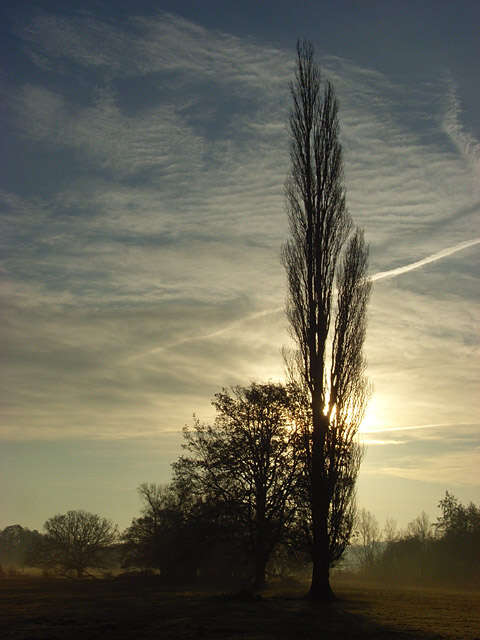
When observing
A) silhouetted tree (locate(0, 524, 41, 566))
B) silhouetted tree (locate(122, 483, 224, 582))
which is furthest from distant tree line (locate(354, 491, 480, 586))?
silhouetted tree (locate(0, 524, 41, 566))

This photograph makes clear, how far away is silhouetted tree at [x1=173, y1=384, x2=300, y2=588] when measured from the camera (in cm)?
3078

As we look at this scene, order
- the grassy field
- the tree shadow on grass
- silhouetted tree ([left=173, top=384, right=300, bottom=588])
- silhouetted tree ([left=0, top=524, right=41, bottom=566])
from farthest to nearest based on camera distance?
1. silhouetted tree ([left=0, top=524, right=41, bottom=566])
2. silhouetted tree ([left=173, top=384, right=300, bottom=588])
3. the grassy field
4. the tree shadow on grass

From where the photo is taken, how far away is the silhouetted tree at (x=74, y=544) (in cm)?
5362

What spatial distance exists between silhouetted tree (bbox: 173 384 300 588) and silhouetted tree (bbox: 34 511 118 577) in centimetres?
2714

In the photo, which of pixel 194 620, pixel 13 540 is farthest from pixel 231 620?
pixel 13 540

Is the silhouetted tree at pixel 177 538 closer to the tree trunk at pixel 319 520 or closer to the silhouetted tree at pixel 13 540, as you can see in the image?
the tree trunk at pixel 319 520

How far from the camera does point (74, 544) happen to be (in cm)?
5453

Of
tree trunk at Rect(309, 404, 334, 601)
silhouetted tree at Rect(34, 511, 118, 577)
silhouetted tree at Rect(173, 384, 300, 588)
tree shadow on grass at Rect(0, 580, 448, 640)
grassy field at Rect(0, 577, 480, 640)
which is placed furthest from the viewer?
silhouetted tree at Rect(34, 511, 118, 577)

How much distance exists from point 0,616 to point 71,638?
6508 millimetres

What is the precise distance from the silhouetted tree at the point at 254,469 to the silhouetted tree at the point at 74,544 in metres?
27.1

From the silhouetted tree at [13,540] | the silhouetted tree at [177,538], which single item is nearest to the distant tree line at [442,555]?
the silhouetted tree at [177,538]

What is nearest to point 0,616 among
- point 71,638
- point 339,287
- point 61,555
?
point 71,638

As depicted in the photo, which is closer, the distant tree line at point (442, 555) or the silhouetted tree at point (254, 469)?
the silhouetted tree at point (254, 469)

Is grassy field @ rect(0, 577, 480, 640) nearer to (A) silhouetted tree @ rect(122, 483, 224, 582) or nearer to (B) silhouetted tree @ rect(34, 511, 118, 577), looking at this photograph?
(A) silhouetted tree @ rect(122, 483, 224, 582)
